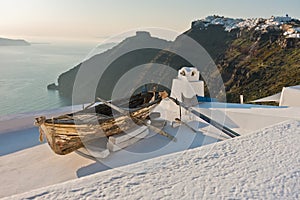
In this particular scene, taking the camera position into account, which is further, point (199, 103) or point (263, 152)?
point (199, 103)

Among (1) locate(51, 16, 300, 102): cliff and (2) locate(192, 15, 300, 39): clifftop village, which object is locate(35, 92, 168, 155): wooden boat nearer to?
(1) locate(51, 16, 300, 102): cliff

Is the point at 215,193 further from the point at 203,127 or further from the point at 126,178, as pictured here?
the point at 203,127

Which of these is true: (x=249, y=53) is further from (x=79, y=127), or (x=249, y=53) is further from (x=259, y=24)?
(x=79, y=127)

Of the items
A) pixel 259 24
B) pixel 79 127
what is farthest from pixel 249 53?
pixel 79 127

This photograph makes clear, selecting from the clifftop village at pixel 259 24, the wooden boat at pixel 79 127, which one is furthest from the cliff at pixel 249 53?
the wooden boat at pixel 79 127

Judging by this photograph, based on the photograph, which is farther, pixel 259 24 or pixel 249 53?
pixel 259 24

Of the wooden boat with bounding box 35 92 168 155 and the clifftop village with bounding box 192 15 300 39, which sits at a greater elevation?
the clifftop village with bounding box 192 15 300 39

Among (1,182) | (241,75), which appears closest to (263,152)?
(1,182)

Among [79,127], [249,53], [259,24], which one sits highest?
[259,24]

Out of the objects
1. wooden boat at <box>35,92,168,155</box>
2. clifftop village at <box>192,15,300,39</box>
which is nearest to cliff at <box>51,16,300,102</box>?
clifftop village at <box>192,15,300,39</box>

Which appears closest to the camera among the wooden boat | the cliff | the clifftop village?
the wooden boat

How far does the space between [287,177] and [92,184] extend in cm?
126

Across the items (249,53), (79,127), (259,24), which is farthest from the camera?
(259,24)

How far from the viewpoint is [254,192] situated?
1679 millimetres
